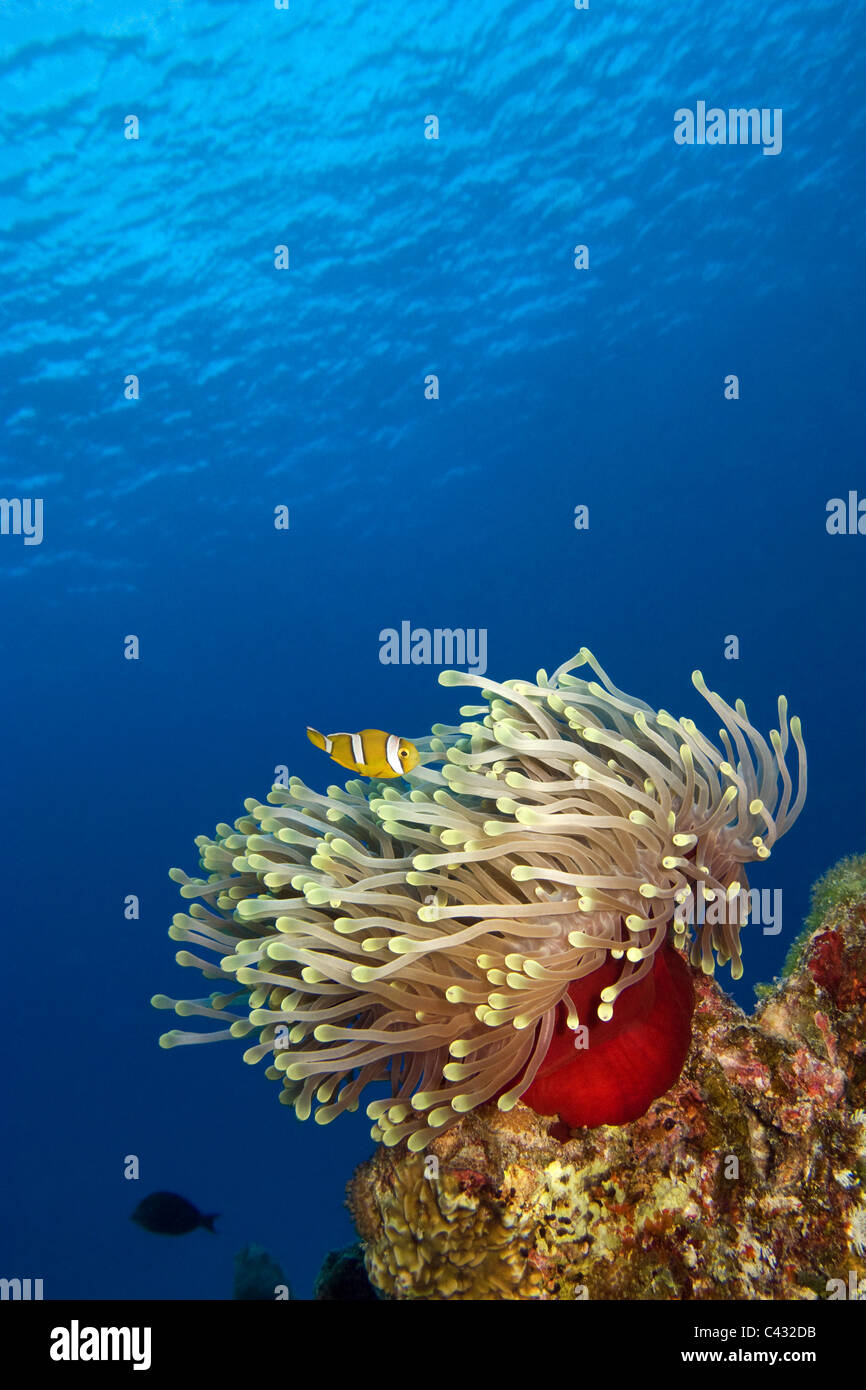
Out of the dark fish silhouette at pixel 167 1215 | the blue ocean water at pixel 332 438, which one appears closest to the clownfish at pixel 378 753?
the dark fish silhouette at pixel 167 1215

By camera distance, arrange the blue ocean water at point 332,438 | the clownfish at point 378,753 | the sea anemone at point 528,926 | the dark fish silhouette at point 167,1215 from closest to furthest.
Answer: the sea anemone at point 528,926
the clownfish at point 378,753
the dark fish silhouette at point 167,1215
the blue ocean water at point 332,438

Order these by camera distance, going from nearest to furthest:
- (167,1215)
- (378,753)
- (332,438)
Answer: (378,753) < (167,1215) < (332,438)

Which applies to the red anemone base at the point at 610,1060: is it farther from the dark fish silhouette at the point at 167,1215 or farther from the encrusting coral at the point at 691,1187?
the dark fish silhouette at the point at 167,1215

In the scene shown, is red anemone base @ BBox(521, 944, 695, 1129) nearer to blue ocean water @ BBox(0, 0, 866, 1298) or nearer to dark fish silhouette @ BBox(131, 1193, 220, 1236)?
dark fish silhouette @ BBox(131, 1193, 220, 1236)

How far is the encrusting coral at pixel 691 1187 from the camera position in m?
2.25

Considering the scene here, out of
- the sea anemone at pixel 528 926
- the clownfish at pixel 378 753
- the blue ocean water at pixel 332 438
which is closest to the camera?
the sea anemone at pixel 528 926

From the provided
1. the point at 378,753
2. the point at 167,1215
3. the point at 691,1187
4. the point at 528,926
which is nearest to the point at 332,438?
the point at 167,1215

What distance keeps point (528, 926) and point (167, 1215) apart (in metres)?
9.62

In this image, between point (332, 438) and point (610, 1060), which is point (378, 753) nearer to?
point (610, 1060)

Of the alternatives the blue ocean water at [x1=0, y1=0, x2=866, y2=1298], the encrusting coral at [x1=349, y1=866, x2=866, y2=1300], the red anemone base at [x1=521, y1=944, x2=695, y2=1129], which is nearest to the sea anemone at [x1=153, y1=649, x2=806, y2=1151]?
the red anemone base at [x1=521, y1=944, x2=695, y2=1129]

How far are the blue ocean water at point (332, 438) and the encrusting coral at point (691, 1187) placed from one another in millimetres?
19637

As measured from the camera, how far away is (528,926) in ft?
7.41

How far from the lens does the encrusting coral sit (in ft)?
7.39

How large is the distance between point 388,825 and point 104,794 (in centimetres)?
3789
